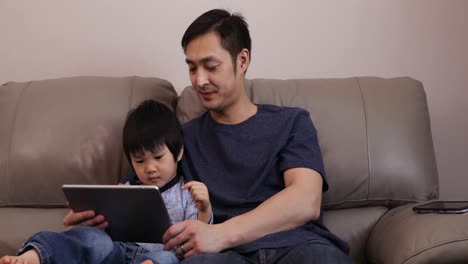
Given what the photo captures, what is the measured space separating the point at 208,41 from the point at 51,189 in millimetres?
655

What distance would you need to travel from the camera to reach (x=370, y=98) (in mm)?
1679

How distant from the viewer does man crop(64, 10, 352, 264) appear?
131 centimetres

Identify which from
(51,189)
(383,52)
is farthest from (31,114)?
(383,52)

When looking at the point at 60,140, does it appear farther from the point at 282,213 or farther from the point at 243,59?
the point at 282,213

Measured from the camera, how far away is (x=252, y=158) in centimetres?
150

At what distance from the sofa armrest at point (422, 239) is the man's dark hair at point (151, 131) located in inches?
23.4

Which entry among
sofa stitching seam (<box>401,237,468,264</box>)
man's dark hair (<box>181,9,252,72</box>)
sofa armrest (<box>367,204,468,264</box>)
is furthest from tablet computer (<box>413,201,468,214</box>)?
man's dark hair (<box>181,9,252,72</box>)

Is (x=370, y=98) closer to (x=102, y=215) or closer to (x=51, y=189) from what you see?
(x=102, y=215)

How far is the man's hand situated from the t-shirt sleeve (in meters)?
0.28

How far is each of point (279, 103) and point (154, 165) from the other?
489mm

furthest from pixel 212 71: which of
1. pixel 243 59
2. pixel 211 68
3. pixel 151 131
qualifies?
pixel 151 131

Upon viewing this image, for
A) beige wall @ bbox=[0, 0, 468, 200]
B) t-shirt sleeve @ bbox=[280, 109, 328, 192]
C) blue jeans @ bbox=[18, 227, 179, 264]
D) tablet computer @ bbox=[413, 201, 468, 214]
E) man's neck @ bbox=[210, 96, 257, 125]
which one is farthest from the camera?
beige wall @ bbox=[0, 0, 468, 200]

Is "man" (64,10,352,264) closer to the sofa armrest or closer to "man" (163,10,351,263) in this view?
"man" (163,10,351,263)

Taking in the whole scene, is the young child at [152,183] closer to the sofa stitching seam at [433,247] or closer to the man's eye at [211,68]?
the man's eye at [211,68]
